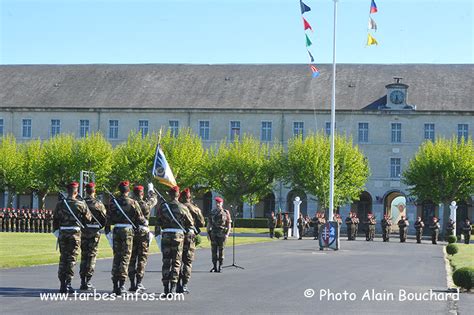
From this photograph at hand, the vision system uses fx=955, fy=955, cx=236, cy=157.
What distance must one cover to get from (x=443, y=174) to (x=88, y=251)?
172ft

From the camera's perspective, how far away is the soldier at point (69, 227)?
16.5 m

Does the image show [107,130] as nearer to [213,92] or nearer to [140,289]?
[213,92]

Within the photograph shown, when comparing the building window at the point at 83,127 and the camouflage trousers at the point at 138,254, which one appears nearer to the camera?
the camouflage trousers at the point at 138,254

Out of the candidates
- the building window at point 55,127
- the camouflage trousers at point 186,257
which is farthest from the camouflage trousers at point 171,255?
the building window at point 55,127

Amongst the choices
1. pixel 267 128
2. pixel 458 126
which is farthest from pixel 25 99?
A: pixel 458 126

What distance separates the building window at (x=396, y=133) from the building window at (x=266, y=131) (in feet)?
31.2

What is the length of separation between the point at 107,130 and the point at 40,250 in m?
45.7

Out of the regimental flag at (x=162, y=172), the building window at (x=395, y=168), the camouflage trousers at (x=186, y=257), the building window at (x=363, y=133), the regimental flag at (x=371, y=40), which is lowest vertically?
the camouflage trousers at (x=186, y=257)

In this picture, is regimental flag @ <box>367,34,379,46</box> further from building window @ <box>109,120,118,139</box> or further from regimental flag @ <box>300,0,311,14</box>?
building window @ <box>109,120,118,139</box>

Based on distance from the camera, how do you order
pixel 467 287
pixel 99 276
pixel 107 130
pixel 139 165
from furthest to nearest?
pixel 107 130
pixel 139 165
pixel 99 276
pixel 467 287

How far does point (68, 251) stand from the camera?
16.6 meters

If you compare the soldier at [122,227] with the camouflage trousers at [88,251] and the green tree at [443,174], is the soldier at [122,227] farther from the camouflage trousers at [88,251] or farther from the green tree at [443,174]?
the green tree at [443,174]

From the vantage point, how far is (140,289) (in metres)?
17.0

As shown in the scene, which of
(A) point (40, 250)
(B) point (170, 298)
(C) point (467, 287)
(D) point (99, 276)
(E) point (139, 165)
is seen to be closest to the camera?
(B) point (170, 298)
